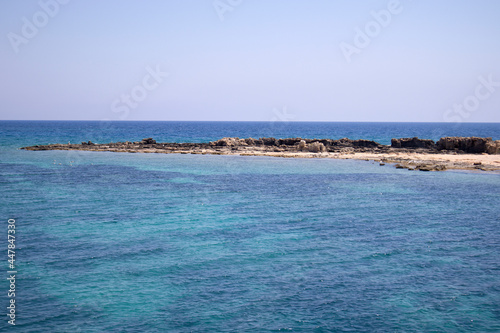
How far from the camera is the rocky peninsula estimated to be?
194 feet

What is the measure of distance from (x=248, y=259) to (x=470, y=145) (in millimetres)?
62455

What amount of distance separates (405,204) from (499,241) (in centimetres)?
966

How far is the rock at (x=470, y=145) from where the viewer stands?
219 feet

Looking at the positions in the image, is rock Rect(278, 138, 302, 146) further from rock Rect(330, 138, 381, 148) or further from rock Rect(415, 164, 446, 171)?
rock Rect(415, 164, 446, 171)

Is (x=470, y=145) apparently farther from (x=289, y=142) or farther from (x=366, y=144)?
(x=289, y=142)

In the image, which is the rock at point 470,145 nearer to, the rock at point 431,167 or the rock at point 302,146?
the rock at point 431,167

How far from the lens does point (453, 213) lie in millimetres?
28375

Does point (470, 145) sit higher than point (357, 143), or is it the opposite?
point (470, 145)

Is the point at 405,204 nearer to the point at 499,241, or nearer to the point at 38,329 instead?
the point at 499,241

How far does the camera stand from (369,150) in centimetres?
7512

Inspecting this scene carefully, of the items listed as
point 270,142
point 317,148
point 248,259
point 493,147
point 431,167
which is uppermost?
point 493,147

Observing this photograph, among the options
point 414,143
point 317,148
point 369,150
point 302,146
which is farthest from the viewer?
point 302,146

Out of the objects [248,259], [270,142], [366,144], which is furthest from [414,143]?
[248,259]

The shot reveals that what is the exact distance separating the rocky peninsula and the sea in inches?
864
